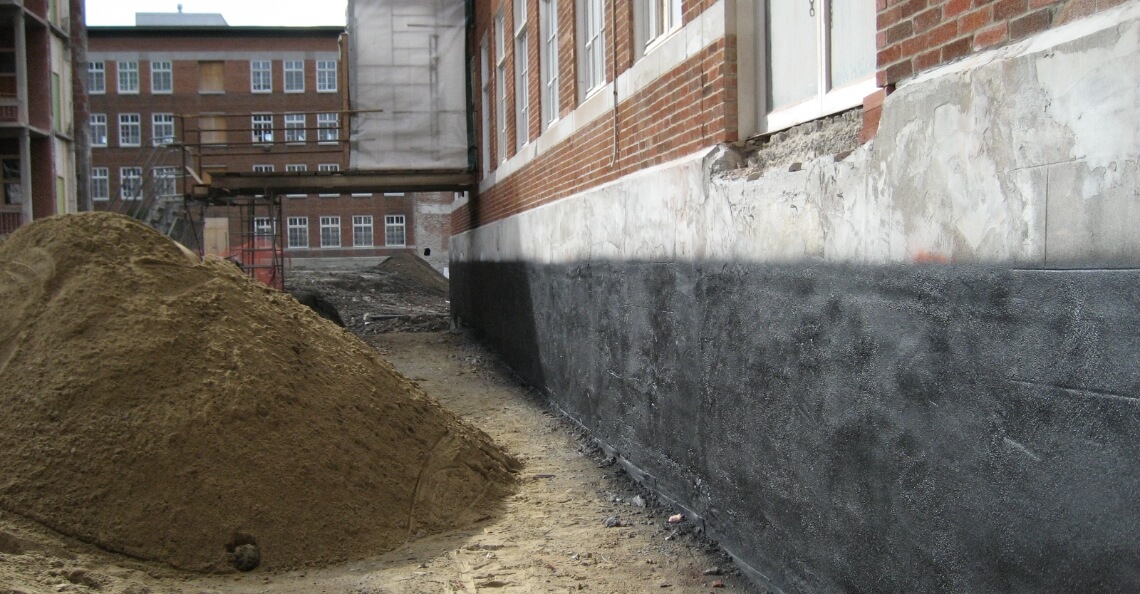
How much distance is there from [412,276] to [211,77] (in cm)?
2200

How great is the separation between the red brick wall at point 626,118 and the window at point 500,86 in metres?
2.10

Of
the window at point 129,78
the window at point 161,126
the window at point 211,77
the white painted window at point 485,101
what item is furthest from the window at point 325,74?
the white painted window at point 485,101

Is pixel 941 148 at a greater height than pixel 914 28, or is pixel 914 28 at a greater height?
pixel 914 28

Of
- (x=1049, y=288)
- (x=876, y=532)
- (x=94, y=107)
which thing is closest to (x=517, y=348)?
(x=876, y=532)

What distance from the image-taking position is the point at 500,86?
48.2 feet

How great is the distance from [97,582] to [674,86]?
4193 millimetres

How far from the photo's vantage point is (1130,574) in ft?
7.52

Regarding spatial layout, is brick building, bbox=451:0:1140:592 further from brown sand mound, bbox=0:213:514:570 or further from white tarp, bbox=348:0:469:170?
white tarp, bbox=348:0:469:170

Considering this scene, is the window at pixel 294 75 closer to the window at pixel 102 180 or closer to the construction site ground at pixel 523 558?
the window at pixel 102 180

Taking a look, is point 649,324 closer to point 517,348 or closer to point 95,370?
point 95,370

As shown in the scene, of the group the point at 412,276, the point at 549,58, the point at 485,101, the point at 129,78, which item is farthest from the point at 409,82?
the point at 129,78

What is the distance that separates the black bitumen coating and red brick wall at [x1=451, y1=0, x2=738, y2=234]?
2.79 feet

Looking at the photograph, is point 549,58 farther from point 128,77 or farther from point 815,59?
point 128,77

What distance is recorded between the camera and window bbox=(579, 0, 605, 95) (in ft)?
26.5
